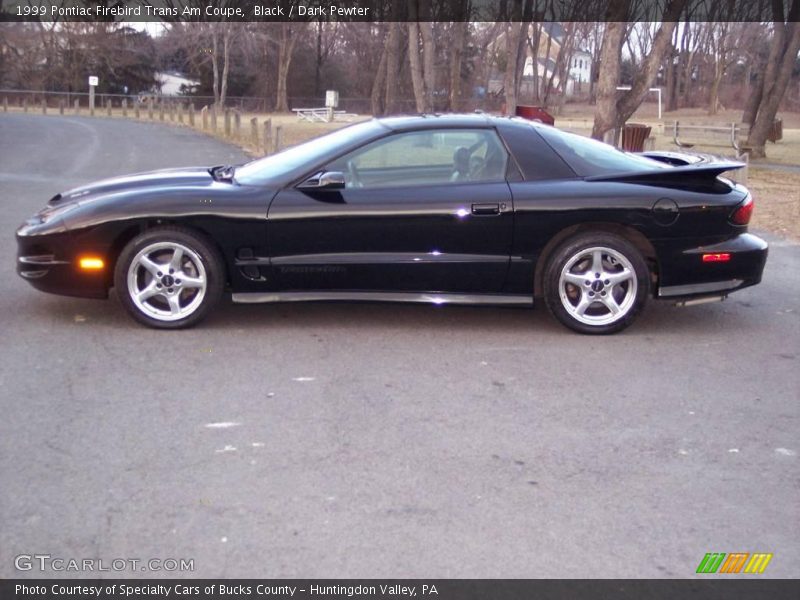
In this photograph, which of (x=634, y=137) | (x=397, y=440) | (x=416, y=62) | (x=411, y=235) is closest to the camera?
(x=397, y=440)

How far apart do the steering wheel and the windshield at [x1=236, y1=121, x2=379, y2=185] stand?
117 mm

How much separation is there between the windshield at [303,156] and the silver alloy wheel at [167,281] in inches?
27.0

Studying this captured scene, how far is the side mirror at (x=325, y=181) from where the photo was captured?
626 centimetres

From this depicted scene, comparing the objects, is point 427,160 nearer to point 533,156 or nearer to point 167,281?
point 533,156

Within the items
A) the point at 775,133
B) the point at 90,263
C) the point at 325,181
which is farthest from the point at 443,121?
the point at 775,133

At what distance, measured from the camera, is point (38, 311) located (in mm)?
6828

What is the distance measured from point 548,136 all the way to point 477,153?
0.54 meters

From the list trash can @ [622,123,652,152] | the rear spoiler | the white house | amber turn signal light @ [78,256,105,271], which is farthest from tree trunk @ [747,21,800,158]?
the white house

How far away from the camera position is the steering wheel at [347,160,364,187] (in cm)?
647

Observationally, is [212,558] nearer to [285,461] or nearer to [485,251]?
[285,461]

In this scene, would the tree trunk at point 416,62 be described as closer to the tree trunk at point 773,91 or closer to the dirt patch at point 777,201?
the tree trunk at point 773,91

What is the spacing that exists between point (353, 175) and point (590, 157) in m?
1.65

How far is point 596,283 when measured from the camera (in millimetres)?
6422

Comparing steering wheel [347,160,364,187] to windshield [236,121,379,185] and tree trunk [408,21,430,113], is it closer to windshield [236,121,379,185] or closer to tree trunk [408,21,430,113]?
windshield [236,121,379,185]
